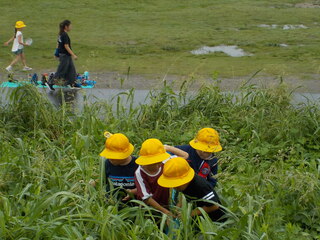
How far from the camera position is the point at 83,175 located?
4.45 m

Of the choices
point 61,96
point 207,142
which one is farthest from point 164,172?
point 61,96

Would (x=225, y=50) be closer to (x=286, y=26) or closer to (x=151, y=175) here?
(x=286, y=26)

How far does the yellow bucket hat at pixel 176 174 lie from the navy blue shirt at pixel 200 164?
60 centimetres

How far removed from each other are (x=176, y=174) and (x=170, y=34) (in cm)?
1319

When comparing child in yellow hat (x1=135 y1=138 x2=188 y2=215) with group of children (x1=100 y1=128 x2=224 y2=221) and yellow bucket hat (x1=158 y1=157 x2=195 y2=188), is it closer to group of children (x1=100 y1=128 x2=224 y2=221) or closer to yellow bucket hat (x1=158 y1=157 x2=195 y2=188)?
group of children (x1=100 y1=128 x2=224 y2=221)

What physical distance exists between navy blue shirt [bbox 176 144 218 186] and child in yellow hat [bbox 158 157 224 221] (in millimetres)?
425

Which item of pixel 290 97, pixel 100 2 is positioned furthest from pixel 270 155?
pixel 100 2

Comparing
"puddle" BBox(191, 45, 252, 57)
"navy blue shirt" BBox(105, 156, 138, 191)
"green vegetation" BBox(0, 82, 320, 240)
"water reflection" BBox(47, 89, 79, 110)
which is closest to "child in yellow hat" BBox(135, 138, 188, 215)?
"green vegetation" BBox(0, 82, 320, 240)

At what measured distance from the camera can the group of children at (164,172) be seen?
3.83 m

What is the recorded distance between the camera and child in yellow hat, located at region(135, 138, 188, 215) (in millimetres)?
4051

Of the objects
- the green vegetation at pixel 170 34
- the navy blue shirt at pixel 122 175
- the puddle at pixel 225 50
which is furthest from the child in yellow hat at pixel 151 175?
the puddle at pixel 225 50

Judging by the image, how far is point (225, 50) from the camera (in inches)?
569

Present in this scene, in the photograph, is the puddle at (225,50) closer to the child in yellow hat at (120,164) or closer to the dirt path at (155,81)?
the dirt path at (155,81)

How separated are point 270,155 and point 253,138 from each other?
358 mm
